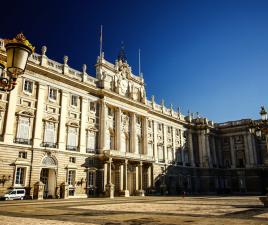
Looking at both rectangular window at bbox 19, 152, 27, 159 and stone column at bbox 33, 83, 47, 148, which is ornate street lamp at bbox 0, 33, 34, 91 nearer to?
rectangular window at bbox 19, 152, 27, 159

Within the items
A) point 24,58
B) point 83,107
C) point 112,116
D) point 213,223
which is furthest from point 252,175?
point 24,58

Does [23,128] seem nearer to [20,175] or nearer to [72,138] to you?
[20,175]

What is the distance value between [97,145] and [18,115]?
41.2 feet

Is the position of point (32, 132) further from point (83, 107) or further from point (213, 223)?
point (213, 223)

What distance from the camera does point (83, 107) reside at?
37938mm

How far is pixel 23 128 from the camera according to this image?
3047 centimetres

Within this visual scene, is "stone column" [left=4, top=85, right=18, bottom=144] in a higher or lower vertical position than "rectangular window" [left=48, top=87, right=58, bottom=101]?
lower

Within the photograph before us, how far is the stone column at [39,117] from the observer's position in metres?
31.2

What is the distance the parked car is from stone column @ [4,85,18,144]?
16.8ft

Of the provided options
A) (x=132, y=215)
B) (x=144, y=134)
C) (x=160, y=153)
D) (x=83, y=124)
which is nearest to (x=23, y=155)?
(x=83, y=124)

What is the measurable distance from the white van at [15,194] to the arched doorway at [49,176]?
167 inches

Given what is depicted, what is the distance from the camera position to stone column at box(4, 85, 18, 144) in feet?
93.2

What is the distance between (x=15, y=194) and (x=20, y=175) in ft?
8.04

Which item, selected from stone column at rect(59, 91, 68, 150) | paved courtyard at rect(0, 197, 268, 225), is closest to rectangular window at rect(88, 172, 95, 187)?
stone column at rect(59, 91, 68, 150)
